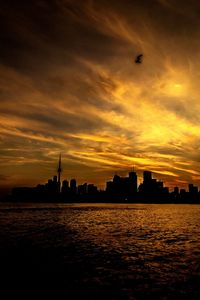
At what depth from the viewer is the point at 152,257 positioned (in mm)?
31719

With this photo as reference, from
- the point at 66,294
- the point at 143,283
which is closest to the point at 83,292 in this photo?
the point at 66,294

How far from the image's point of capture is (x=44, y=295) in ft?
60.0

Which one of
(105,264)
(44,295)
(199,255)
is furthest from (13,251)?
(199,255)

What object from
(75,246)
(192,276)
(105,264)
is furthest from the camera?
(75,246)

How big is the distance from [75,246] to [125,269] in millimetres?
14663

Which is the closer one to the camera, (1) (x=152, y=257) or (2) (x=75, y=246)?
(1) (x=152, y=257)

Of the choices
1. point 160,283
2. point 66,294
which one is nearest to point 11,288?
point 66,294

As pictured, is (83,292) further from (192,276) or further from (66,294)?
(192,276)

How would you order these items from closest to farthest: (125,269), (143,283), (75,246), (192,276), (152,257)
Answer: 1. (143,283)
2. (192,276)
3. (125,269)
4. (152,257)
5. (75,246)

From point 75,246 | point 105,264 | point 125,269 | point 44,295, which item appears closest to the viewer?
point 44,295

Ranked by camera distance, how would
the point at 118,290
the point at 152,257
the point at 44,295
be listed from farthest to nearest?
the point at 152,257 → the point at 118,290 → the point at 44,295

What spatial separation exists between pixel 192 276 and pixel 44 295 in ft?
41.7

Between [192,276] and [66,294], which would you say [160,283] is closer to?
[192,276]

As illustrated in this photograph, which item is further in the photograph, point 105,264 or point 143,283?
point 105,264
